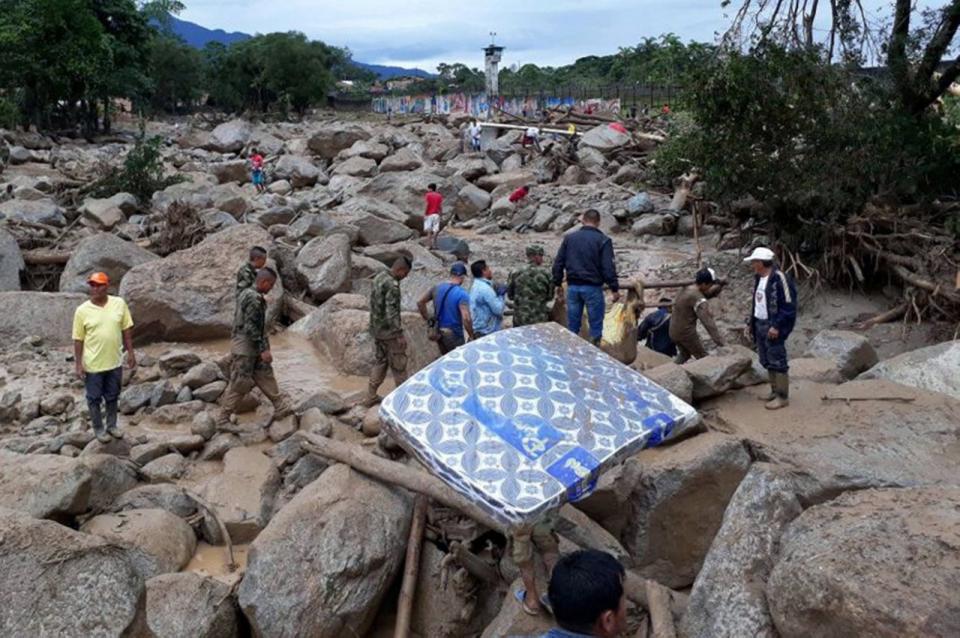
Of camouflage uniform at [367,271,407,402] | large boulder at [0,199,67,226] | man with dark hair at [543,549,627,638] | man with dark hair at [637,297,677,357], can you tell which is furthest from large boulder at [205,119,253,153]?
man with dark hair at [543,549,627,638]

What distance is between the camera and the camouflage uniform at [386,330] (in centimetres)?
780

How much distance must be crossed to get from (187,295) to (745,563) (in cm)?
866

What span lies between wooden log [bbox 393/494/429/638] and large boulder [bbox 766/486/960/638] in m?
2.16

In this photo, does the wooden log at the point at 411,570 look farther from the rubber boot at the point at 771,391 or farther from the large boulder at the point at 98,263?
the large boulder at the point at 98,263

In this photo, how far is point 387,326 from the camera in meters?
7.88

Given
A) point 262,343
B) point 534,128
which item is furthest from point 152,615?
point 534,128

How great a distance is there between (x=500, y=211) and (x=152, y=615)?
673 inches

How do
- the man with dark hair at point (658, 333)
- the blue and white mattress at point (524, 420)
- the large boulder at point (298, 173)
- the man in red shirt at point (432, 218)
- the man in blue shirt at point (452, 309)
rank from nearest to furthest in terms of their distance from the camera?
the blue and white mattress at point (524, 420) < the man in blue shirt at point (452, 309) < the man with dark hair at point (658, 333) < the man in red shirt at point (432, 218) < the large boulder at point (298, 173)

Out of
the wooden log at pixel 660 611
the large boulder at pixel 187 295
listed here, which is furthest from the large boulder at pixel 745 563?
the large boulder at pixel 187 295

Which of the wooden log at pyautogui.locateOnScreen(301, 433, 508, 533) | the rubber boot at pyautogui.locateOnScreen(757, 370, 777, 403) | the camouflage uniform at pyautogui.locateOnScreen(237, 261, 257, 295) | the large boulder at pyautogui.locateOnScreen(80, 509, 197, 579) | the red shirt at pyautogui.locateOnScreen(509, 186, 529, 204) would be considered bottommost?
the large boulder at pyautogui.locateOnScreen(80, 509, 197, 579)

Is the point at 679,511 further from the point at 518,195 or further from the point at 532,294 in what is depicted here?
the point at 518,195

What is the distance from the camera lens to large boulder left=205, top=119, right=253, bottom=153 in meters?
34.1

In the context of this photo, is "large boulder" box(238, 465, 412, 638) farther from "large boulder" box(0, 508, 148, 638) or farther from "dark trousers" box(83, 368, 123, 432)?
"dark trousers" box(83, 368, 123, 432)

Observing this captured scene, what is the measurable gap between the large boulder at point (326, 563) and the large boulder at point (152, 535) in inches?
37.9
